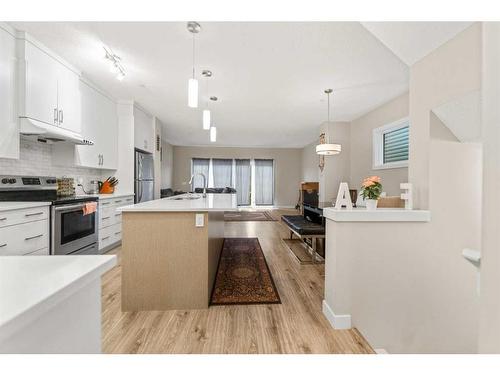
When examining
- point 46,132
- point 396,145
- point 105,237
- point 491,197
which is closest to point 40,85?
point 46,132

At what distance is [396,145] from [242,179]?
6845 mm

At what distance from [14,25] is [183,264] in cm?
304

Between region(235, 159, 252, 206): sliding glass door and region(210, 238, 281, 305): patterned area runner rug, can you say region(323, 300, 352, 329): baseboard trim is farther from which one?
region(235, 159, 252, 206): sliding glass door

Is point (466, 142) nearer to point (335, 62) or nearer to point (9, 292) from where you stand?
point (335, 62)

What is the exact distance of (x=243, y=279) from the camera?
8.98 ft

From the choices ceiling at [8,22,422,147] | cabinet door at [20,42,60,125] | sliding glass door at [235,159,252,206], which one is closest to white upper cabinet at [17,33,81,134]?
cabinet door at [20,42,60,125]

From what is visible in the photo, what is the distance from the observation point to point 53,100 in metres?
3.03

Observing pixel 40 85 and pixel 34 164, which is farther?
pixel 34 164

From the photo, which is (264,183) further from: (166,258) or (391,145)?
(166,258)

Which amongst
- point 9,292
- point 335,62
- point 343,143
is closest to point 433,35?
point 335,62

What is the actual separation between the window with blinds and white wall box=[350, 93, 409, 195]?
9.6 inches

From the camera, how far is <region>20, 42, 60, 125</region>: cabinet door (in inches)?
105

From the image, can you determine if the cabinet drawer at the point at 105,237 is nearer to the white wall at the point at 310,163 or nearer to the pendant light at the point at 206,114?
the pendant light at the point at 206,114

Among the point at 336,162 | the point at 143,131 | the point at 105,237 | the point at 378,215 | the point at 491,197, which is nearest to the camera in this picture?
the point at 491,197
